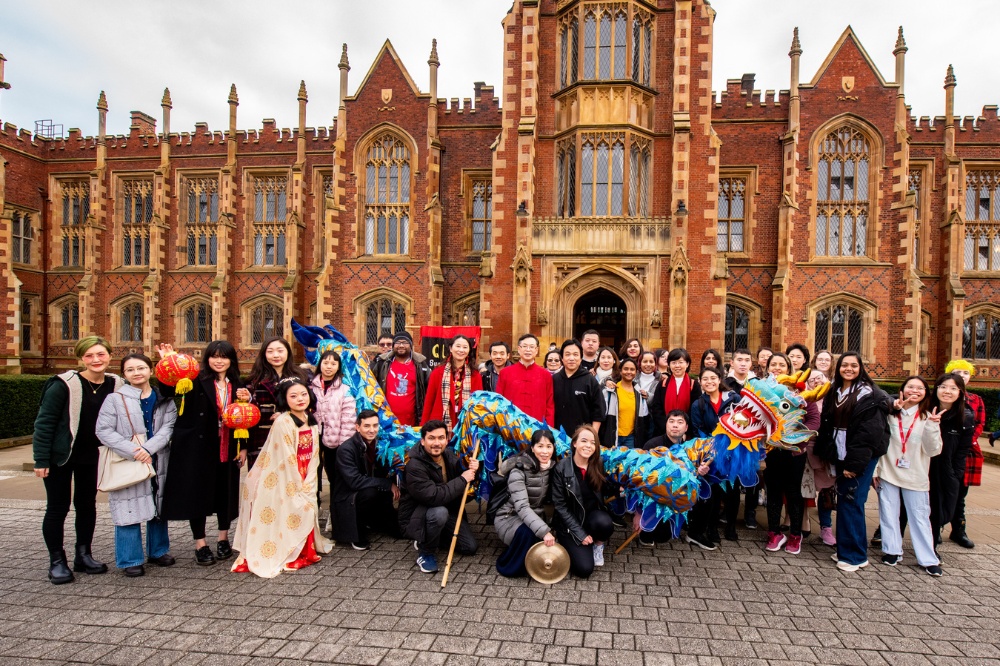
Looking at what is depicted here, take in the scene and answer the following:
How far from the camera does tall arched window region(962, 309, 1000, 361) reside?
20000 mm

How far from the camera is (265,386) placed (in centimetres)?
527

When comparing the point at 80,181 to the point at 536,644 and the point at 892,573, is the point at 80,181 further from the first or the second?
the point at 892,573

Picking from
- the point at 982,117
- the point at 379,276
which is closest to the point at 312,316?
the point at 379,276

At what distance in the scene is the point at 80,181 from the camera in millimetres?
24562

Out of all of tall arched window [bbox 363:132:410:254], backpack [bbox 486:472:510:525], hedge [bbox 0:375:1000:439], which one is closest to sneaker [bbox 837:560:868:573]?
backpack [bbox 486:472:510:525]

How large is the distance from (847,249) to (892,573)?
55.5 ft

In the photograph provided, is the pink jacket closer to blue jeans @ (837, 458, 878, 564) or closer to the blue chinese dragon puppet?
the blue chinese dragon puppet

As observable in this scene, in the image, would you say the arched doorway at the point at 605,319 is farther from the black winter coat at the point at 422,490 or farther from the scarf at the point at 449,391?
the black winter coat at the point at 422,490

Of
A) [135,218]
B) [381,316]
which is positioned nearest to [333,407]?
[381,316]

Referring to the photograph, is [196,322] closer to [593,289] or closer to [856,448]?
[593,289]

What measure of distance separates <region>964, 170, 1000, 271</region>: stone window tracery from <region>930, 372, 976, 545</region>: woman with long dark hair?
66.4 ft

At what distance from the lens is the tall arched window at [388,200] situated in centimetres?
2025

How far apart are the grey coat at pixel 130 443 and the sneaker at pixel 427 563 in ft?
8.27

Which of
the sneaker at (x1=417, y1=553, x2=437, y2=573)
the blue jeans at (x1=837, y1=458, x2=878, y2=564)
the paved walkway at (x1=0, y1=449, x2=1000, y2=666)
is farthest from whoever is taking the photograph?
the blue jeans at (x1=837, y1=458, x2=878, y2=564)
